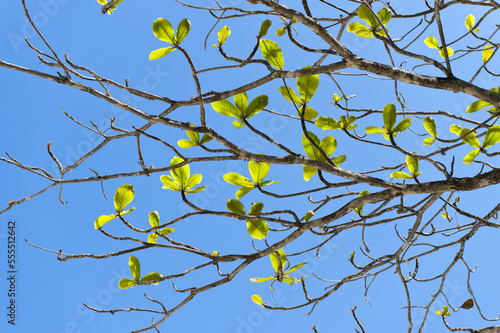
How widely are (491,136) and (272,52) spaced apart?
2.73 ft

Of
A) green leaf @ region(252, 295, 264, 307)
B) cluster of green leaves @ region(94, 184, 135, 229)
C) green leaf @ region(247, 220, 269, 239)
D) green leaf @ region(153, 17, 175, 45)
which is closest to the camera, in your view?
green leaf @ region(153, 17, 175, 45)

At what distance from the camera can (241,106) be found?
1353 millimetres

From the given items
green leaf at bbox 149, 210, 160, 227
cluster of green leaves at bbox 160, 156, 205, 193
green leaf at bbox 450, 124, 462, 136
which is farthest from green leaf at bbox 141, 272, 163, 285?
green leaf at bbox 450, 124, 462, 136

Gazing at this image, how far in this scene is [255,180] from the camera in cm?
142

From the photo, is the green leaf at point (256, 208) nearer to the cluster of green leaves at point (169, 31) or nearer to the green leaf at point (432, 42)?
the cluster of green leaves at point (169, 31)

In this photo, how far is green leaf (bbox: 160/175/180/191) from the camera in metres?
1.43

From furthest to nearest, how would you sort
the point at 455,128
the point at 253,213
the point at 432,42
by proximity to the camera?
1. the point at 432,42
2. the point at 455,128
3. the point at 253,213

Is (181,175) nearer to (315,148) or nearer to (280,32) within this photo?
(315,148)

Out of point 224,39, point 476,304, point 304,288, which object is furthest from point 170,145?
point 476,304

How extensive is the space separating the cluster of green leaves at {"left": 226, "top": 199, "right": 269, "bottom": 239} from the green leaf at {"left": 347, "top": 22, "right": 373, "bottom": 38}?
811 millimetres

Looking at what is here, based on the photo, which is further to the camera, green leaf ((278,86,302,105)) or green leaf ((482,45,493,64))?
green leaf ((482,45,493,64))

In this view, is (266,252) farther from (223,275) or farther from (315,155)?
(315,155)

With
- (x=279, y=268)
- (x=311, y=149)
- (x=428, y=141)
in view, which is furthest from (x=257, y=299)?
(x=428, y=141)

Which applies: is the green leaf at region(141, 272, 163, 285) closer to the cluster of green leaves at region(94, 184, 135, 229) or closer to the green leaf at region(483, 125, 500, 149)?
the cluster of green leaves at region(94, 184, 135, 229)
